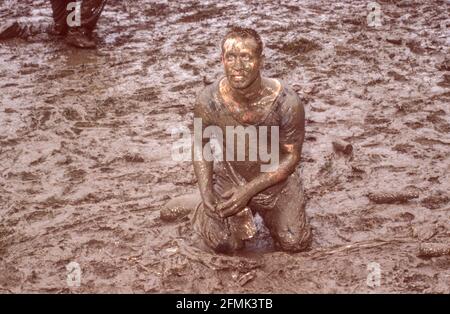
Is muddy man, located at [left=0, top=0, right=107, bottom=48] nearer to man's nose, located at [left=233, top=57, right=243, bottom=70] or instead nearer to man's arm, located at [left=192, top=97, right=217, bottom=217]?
man's arm, located at [left=192, top=97, right=217, bottom=217]

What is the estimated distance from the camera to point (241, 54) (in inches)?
118

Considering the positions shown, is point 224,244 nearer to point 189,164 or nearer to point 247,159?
point 247,159

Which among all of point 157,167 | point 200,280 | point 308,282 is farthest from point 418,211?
point 157,167

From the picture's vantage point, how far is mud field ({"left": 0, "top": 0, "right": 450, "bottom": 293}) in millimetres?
3453

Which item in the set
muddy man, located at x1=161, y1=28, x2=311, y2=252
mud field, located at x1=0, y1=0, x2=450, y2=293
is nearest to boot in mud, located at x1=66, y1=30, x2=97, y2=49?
mud field, located at x1=0, y1=0, x2=450, y2=293

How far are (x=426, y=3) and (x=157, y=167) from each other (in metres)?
5.33

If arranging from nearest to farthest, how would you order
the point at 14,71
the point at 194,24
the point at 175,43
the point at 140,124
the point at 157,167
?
the point at 157,167 < the point at 140,124 < the point at 14,71 < the point at 175,43 < the point at 194,24

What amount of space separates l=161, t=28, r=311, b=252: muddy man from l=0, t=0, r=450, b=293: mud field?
0.16m

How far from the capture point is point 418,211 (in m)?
3.93

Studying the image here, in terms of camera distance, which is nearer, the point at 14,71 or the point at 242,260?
the point at 242,260

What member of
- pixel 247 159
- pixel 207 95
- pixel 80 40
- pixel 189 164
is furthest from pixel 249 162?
pixel 80 40

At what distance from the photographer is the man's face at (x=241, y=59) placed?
9.80ft

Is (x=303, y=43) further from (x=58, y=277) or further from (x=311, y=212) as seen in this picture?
(x=58, y=277)
